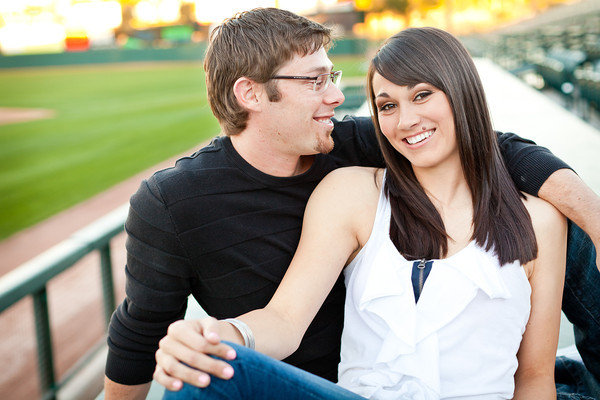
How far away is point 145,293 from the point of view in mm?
1797

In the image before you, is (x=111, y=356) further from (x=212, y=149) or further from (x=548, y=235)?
(x=548, y=235)

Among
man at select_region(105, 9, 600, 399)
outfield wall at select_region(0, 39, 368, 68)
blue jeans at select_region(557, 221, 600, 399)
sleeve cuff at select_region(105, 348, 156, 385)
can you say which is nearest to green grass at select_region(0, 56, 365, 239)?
man at select_region(105, 9, 600, 399)

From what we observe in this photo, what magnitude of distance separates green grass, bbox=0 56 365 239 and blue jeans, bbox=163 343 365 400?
1.71 m

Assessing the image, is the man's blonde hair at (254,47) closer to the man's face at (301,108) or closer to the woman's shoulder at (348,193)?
the man's face at (301,108)

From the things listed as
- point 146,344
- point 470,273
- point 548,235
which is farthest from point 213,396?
point 548,235

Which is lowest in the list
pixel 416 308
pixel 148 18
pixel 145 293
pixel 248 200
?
pixel 148 18

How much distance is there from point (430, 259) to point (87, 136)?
15776 millimetres

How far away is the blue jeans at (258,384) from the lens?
126 centimetres

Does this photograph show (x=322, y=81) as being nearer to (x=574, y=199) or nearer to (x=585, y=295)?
(x=574, y=199)

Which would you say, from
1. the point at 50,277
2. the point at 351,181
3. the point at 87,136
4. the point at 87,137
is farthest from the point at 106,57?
the point at 351,181

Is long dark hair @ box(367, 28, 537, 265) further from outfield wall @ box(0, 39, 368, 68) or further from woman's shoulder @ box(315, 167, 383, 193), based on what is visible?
outfield wall @ box(0, 39, 368, 68)

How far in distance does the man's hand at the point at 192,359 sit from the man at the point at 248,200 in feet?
1.70

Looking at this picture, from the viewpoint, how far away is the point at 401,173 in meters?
1.85

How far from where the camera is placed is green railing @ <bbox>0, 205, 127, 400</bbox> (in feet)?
7.02
